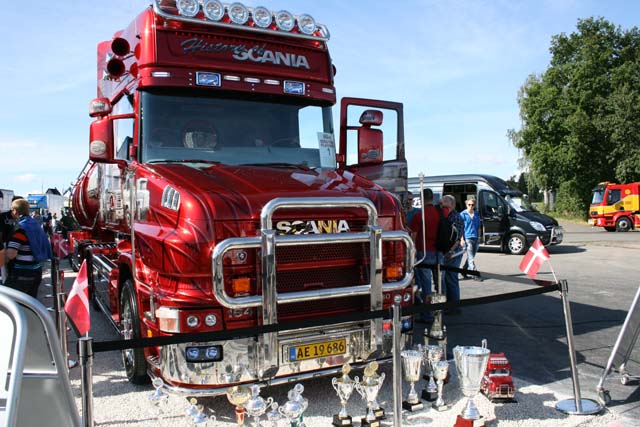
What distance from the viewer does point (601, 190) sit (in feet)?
95.8

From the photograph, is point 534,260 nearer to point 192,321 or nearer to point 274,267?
point 274,267

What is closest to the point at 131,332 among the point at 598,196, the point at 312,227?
the point at 312,227

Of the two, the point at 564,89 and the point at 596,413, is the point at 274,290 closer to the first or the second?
the point at 596,413

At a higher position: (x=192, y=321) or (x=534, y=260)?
(x=534, y=260)

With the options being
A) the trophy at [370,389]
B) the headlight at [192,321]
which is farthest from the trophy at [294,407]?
the headlight at [192,321]

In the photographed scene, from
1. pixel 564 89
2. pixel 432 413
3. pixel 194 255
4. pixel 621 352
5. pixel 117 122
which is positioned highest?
pixel 564 89

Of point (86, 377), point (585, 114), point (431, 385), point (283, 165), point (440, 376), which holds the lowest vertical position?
point (431, 385)

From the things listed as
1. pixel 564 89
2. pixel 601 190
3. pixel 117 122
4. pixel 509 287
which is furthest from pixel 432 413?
pixel 564 89

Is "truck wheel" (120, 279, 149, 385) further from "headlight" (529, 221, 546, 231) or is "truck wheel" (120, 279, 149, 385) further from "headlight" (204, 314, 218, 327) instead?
"headlight" (529, 221, 546, 231)

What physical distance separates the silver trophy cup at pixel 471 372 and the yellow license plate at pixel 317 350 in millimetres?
967

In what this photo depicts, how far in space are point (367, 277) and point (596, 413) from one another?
217 cm

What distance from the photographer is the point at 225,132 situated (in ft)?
17.9

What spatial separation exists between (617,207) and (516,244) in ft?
44.3

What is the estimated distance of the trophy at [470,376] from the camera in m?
4.05
